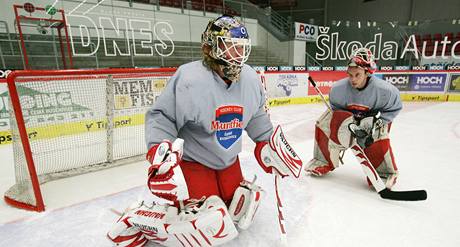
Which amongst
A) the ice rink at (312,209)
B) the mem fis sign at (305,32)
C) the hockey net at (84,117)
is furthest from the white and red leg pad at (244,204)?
the mem fis sign at (305,32)

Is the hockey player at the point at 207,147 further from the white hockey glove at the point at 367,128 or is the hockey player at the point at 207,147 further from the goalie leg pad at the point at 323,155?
the goalie leg pad at the point at 323,155

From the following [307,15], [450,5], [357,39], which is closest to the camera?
[357,39]

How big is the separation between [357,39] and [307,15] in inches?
304

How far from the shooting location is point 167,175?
1112 millimetres

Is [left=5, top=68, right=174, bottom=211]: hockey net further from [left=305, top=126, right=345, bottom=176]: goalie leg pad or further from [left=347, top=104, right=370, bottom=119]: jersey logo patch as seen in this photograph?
[left=347, top=104, right=370, bottom=119]: jersey logo patch

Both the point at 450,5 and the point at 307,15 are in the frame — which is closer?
the point at 450,5

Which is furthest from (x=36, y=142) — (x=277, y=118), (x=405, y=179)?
(x=277, y=118)

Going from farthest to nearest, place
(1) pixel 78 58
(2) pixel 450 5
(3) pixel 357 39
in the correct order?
(2) pixel 450 5 < (3) pixel 357 39 < (1) pixel 78 58

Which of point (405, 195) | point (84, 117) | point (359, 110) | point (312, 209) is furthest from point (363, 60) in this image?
point (84, 117)

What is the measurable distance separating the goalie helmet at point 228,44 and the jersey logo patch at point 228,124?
0.63 feet

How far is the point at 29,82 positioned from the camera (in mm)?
2387

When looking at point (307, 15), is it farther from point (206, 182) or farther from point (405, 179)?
point (206, 182)

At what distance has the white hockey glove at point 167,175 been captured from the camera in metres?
1.10

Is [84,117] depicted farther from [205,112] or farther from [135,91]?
[205,112]
